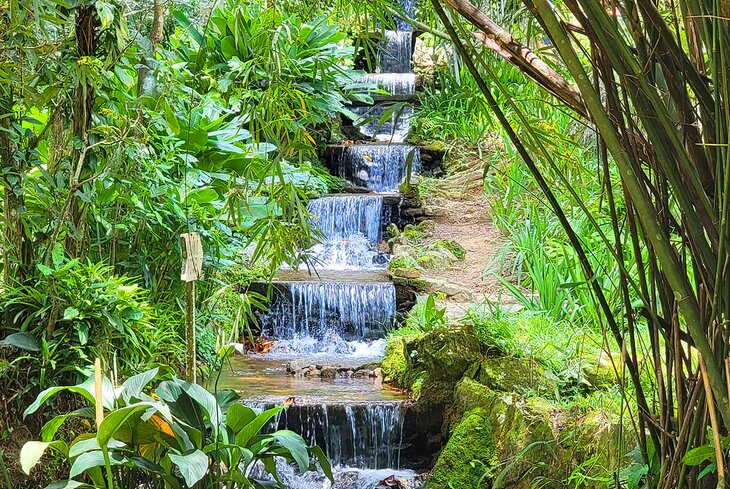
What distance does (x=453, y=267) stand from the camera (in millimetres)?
5914

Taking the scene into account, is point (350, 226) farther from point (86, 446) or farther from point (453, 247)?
point (86, 446)

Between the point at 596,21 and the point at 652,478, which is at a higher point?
the point at 596,21

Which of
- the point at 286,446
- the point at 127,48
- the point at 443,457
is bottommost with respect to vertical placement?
the point at 443,457

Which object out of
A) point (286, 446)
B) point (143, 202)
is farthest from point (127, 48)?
point (286, 446)

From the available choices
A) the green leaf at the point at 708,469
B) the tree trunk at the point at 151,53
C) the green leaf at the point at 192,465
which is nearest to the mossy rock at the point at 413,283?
the tree trunk at the point at 151,53

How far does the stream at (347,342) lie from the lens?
3.86 meters

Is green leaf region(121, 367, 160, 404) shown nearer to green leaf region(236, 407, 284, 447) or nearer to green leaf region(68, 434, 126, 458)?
green leaf region(68, 434, 126, 458)

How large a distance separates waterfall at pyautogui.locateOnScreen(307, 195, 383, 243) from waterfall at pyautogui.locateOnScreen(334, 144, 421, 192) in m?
0.82

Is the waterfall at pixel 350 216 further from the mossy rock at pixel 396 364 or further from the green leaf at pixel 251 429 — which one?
the green leaf at pixel 251 429

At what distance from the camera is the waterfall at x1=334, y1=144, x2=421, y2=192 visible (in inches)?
300

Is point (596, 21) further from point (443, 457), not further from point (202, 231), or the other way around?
point (202, 231)

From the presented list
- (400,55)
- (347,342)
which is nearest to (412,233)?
(347,342)

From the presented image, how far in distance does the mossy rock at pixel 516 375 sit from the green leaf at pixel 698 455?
220 centimetres

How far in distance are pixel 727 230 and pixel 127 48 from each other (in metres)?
2.24
